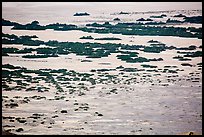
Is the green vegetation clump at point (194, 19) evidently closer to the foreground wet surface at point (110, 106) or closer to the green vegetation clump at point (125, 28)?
the green vegetation clump at point (125, 28)

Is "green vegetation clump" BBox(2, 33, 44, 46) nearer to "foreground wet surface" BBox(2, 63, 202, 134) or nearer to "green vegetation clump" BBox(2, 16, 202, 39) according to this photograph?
"green vegetation clump" BBox(2, 16, 202, 39)

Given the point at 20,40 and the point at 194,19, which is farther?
the point at 20,40

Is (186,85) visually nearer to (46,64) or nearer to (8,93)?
(46,64)

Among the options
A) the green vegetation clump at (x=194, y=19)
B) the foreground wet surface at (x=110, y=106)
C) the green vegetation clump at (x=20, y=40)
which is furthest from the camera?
the green vegetation clump at (x=20, y=40)

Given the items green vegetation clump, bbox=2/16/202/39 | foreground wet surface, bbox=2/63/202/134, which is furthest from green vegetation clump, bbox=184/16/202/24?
foreground wet surface, bbox=2/63/202/134

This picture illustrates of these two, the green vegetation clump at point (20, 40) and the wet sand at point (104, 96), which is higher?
the green vegetation clump at point (20, 40)

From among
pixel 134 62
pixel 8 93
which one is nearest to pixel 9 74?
pixel 8 93

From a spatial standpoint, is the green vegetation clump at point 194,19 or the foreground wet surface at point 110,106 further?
the green vegetation clump at point 194,19

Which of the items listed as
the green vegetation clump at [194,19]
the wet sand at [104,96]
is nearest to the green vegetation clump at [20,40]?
the wet sand at [104,96]

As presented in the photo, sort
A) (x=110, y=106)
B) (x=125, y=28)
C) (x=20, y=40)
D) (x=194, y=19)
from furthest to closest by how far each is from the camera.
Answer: (x=125, y=28) < (x=20, y=40) < (x=194, y=19) < (x=110, y=106)

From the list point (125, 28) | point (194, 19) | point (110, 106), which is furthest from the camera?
point (125, 28)

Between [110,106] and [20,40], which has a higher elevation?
[20,40]

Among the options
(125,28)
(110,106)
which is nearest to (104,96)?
(110,106)

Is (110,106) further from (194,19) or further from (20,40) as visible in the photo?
(194,19)
